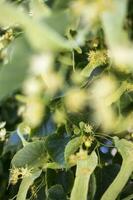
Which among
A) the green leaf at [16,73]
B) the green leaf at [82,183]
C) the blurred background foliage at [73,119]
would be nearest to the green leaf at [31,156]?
the blurred background foliage at [73,119]

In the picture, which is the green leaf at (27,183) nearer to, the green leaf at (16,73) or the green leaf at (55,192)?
the green leaf at (55,192)

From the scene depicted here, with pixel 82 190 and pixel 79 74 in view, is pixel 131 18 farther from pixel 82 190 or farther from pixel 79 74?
pixel 82 190

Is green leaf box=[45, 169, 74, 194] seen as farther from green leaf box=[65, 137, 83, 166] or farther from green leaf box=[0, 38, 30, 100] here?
green leaf box=[0, 38, 30, 100]

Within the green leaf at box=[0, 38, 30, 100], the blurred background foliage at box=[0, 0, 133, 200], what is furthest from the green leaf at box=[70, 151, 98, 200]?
the green leaf at box=[0, 38, 30, 100]

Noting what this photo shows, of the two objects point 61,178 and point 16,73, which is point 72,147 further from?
point 16,73

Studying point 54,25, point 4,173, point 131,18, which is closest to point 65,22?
point 54,25
